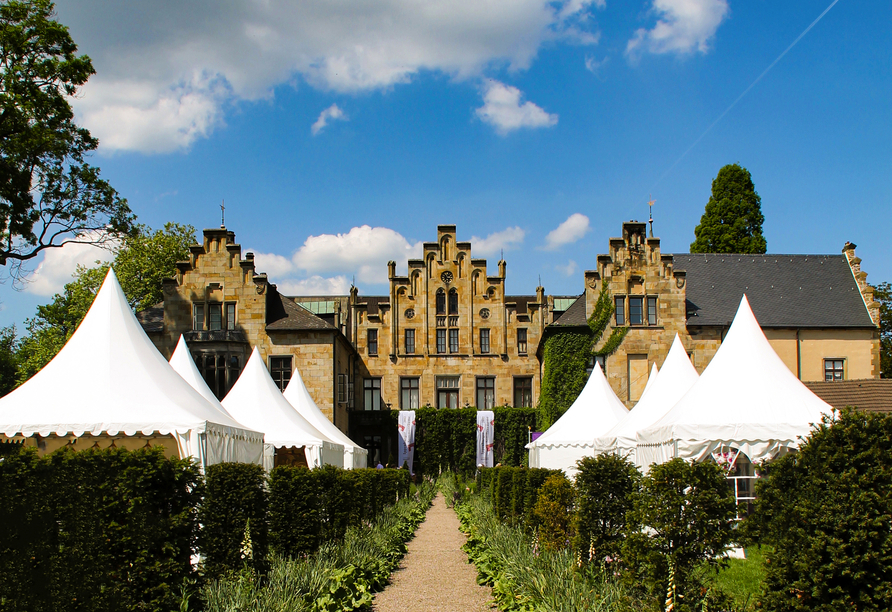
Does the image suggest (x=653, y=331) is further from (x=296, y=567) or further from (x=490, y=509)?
(x=296, y=567)

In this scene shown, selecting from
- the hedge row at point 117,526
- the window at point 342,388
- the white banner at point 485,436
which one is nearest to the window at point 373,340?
the window at point 342,388

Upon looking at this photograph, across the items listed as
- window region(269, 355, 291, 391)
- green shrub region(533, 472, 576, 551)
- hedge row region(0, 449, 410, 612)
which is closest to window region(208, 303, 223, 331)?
window region(269, 355, 291, 391)

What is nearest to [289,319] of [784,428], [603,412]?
[603,412]

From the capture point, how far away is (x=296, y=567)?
8.64 metres

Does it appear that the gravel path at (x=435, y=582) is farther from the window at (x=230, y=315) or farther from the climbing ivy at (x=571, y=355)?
the window at (x=230, y=315)

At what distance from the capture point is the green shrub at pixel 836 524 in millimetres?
4969

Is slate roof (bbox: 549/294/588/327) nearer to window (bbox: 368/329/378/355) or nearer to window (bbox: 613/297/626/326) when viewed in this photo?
window (bbox: 613/297/626/326)

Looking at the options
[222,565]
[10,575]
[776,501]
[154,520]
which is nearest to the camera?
[10,575]

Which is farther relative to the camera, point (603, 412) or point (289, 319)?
point (289, 319)

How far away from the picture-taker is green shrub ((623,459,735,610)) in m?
6.19

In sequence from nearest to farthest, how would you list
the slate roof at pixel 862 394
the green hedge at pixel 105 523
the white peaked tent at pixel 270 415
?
1. the green hedge at pixel 105 523
2. the white peaked tent at pixel 270 415
3. the slate roof at pixel 862 394

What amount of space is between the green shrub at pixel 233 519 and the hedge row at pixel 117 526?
0.01m

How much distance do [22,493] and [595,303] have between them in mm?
30289

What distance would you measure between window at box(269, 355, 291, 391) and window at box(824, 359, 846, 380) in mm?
24574
